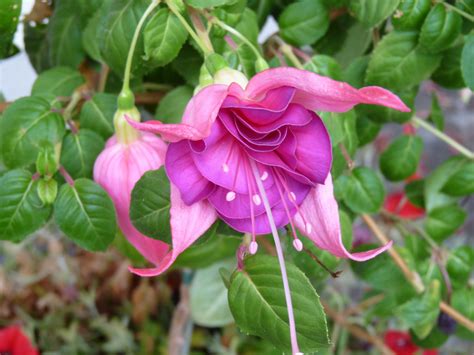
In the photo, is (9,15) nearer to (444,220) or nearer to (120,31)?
(120,31)

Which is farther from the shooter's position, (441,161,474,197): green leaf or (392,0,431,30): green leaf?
(441,161,474,197): green leaf

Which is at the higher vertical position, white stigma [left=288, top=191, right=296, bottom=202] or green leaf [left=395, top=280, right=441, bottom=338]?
white stigma [left=288, top=191, right=296, bottom=202]

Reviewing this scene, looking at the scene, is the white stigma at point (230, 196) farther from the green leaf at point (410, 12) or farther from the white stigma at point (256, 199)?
the green leaf at point (410, 12)

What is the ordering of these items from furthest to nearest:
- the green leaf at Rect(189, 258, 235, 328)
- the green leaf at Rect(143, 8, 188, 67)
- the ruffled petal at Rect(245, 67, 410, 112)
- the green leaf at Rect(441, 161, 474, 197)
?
the green leaf at Rect(189, 258, 235, 328)
the green leaf at Rect(441, 161, 474, 197)
the green leaf at Rect(143, 8, 188, 67)
the ruffled petal at Rect(245, 67, 410, 112)

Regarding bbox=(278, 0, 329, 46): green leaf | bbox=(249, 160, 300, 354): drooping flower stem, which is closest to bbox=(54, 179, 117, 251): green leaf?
bbox=(249, 160, 300, 354): drooping flower stem

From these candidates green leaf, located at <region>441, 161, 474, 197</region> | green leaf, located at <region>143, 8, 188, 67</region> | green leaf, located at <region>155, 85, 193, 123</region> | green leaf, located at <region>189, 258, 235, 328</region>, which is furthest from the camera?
green leaf, located at <region>189, 258, 235, 328</region>

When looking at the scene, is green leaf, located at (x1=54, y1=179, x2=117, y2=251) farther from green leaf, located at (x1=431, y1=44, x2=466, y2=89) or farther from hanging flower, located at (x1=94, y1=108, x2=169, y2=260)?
green leaf, located at (x1=431, y1=44, x2=466, y2=89)

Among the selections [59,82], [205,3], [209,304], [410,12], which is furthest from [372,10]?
[209,304]

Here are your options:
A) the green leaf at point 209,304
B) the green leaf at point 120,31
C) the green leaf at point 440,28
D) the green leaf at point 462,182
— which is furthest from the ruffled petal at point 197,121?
the green leaf at point 209,304
